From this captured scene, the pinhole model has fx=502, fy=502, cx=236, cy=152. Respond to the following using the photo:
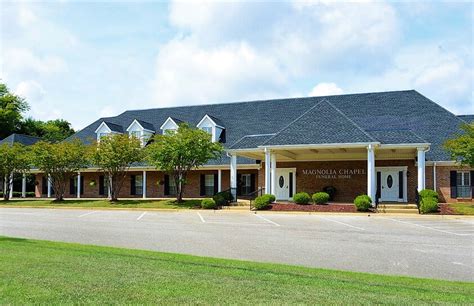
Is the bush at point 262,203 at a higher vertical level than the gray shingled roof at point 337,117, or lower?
lower

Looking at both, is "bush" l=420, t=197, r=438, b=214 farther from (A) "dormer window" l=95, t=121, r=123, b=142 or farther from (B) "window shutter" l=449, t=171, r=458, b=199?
(A) "dormer window" l=95, t=121, r=123, b=142

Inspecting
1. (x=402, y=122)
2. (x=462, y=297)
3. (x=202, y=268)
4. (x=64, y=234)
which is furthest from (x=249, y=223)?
(x=402, y=122)

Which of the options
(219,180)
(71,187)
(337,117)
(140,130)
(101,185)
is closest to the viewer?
(337,117)

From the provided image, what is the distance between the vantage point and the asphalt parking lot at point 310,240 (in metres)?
11.1

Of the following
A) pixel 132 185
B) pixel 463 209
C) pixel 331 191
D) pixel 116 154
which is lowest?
pixel 463 209

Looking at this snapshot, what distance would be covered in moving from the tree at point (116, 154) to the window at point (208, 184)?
18.0 feet

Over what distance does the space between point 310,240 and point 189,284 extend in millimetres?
8165

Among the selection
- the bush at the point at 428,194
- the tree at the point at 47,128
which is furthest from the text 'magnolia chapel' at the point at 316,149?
the tree at the point at 47,128

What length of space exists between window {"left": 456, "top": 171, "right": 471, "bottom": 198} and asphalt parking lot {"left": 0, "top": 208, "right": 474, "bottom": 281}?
1152cm

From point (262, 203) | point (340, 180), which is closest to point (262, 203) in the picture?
point (262, 203)

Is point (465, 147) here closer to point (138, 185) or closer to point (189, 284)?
point (189, 284)

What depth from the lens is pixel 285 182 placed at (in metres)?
35.0

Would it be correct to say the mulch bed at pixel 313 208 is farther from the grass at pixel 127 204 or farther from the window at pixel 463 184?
the window at pixel 463 184

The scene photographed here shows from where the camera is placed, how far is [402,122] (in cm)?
3525
